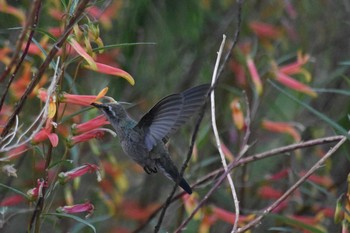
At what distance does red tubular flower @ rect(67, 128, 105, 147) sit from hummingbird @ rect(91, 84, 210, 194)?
87 millimetres

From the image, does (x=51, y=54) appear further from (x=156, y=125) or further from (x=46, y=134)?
(x=156, y=125)

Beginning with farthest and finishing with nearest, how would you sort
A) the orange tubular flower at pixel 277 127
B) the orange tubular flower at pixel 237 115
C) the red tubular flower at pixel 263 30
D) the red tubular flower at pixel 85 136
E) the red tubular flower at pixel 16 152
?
the red tubular flower at pixel 263 30, the orange tubular flower at pixel 277 127, the orange tubular flower at pixel 237 115, the red tubular flower at pixel 85 136, the red tubular flower at pixel 16 152

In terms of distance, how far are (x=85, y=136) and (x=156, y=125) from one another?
28 centimetres

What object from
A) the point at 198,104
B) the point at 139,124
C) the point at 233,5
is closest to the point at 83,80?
the point at 233,5

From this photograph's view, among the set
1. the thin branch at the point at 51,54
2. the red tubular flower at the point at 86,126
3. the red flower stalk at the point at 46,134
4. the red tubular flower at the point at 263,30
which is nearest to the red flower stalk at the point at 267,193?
the red tubular flower at the point at 263,30

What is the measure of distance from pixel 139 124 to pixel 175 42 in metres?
1.95

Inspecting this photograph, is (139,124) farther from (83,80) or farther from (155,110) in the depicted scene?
(83,80)

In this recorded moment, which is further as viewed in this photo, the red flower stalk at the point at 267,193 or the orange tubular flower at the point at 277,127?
the red flower stalk at the point at 267,193

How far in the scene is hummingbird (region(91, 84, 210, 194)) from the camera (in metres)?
2.16

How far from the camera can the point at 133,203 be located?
4730 millimetres

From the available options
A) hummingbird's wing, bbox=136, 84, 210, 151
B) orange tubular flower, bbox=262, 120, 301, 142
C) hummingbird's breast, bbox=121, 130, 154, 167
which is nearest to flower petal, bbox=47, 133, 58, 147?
hummingbird's wing, bbox=136, 84, 210, 151

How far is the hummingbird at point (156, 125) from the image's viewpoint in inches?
84.9

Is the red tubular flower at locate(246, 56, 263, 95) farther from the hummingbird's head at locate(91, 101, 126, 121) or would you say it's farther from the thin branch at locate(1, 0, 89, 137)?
the thin branch at locate(1, 0, 89, 137)

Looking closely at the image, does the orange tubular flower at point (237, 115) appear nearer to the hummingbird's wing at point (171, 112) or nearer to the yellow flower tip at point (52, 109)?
the hummingbird's wing at point (171, 112)
